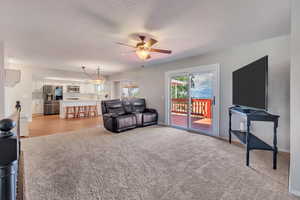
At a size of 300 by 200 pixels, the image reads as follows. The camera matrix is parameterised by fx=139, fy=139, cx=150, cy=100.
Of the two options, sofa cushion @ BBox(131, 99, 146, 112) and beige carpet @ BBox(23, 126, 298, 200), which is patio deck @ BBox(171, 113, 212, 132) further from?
sofa cushion @ BBox(131, 99, 146, 112)

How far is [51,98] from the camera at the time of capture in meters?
8.58

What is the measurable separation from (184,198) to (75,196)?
4.17 ft

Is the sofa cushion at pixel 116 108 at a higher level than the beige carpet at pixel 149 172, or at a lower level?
higher

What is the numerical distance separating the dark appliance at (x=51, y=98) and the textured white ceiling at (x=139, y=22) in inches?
227

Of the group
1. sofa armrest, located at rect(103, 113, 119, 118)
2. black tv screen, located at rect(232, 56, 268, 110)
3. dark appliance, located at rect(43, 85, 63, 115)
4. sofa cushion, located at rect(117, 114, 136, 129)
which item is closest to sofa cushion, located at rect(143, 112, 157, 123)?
sofa cushion, located at rect(117, 114, 136, 129)

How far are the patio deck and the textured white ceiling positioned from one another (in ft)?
7.93

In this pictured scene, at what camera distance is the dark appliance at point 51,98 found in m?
8.36

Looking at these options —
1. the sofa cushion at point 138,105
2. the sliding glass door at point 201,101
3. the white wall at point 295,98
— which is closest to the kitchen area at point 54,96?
the sofa cushion at point 138,105

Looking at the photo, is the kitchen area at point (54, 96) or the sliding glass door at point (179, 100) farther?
the kitchen area at point (54, 96)

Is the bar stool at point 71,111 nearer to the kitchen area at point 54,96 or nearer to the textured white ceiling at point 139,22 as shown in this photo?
the kitchen area at point 54,96

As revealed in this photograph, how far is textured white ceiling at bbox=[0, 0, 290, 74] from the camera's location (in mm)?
1888

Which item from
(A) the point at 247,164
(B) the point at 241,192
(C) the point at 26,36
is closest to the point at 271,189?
(B) the point at 241,192

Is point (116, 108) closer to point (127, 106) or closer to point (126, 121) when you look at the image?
point (127, 106)

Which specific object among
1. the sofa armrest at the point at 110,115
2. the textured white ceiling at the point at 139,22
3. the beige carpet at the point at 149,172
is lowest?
the beige carpet at the point at 149,172
